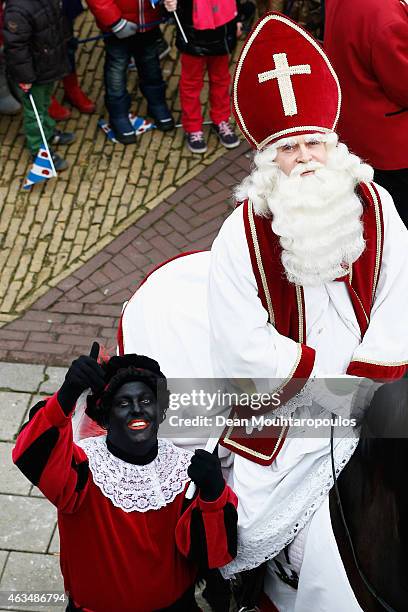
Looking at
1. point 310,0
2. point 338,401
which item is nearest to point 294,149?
point 338,401

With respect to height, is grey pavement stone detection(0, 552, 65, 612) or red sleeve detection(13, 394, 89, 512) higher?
red sleeve detection(13, 394, 89, 512)

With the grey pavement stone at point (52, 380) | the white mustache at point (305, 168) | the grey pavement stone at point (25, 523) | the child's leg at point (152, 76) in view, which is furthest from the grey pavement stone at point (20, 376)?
the white mustache at point (305, 168)

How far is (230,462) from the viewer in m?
3.68

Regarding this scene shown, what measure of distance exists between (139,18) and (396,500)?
4.87 meters

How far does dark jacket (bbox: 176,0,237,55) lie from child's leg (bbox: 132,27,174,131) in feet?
1.05

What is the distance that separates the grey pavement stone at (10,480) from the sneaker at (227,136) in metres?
3.03

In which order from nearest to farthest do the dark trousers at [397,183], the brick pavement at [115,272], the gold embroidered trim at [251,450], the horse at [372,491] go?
the horse at [372,491], the gold embroidered trim at [251,450], the dark trousers at [397,183], the brick pavement at [115,272]

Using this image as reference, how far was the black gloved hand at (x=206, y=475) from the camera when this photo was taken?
3.30m

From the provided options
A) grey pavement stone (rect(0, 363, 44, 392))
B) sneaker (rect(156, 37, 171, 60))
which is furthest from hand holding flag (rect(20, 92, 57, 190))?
grey pavement stone (rect(0, 363, 44, 392))

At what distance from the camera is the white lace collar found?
340cm

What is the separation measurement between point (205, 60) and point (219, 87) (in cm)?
22

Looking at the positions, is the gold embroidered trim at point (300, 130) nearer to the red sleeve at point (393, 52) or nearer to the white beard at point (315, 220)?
the white beard at point (315, 220)

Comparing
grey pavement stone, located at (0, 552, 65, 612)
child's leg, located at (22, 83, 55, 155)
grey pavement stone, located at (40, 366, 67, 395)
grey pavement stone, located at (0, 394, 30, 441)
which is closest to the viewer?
grey pavement stone, located at (0, 552, 65, 612)

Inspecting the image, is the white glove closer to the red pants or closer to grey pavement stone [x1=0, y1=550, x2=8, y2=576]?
the red pants
